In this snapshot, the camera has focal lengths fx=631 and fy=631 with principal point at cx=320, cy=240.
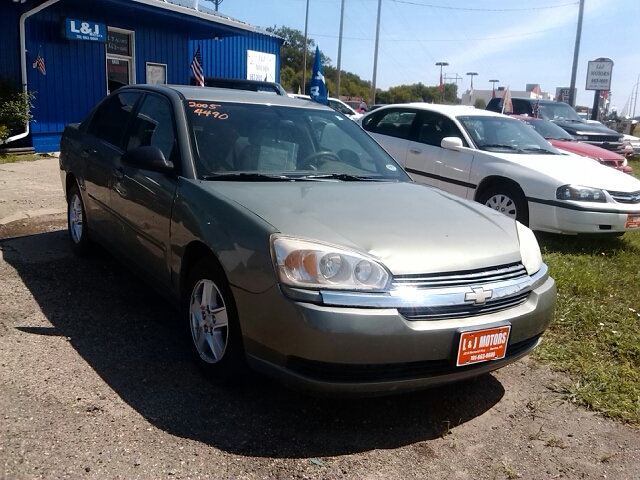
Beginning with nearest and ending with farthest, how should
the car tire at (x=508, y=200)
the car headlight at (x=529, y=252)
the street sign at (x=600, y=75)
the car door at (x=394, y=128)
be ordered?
the car headlight at (x=529, y=252)
the car tire at (x=508, y=200)
the car door at (x=394, y=128)
the street sign at (x=600, y=75)

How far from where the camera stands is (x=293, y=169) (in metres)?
4.01

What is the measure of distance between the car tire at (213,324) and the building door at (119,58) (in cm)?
1211

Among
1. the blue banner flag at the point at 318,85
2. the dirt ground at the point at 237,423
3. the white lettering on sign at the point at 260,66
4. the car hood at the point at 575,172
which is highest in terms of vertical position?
the white lettering on sign at the point at 260,66

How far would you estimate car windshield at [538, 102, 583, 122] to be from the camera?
15.3 metres

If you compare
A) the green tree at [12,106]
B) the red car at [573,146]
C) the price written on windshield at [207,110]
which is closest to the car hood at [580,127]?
the red car at [573,146]

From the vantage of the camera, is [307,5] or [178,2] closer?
[178,2]

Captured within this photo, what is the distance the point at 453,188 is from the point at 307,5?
138ft

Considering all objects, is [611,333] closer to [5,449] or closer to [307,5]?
[5,449]

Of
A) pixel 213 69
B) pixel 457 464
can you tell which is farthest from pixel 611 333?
pixel 213 69

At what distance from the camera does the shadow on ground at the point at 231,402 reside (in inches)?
117

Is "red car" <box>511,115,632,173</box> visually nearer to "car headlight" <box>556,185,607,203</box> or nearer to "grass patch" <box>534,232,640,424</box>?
"car headlight" <box>556,185,607,203</box>

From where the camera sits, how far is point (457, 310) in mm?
2871

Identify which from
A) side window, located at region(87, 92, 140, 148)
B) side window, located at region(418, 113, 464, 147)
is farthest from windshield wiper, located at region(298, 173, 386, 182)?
side window, located at region(418, 113, 464, 147)

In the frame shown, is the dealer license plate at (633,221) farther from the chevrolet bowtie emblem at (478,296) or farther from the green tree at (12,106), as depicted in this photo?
the green tree at (12,106)
